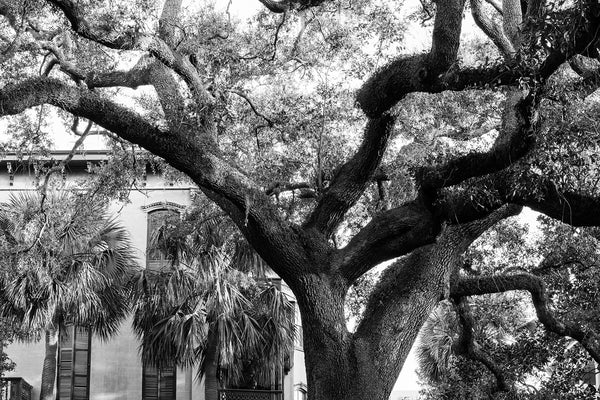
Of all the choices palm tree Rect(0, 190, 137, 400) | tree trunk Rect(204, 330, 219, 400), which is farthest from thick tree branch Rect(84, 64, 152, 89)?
tree trunk Rect(204, 330, 219, 400)

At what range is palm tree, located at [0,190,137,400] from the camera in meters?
19.0

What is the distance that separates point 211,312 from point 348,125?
5787 millimetres

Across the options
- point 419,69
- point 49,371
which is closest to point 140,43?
point 419,69

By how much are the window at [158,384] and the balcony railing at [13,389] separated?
10.2 ft

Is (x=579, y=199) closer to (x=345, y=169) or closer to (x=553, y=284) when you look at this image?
(x=345, y=169)

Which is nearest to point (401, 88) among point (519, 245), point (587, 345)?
point (587, 345)

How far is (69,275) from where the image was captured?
67.3 feet

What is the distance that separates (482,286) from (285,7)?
4.98 metres

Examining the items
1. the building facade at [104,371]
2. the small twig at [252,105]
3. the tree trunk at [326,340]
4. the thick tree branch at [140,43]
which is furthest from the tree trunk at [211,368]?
the tree trunk at [326,340]

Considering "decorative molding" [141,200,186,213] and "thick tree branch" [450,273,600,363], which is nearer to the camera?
"thick tree branch" [450,273,600,363]

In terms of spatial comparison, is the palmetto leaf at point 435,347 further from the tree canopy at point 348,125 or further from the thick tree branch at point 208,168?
the thick tree branch at point 208,168

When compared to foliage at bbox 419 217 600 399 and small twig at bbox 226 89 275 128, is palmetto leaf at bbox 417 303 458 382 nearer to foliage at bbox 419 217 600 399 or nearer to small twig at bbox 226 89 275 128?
foliage at bbox 419 217 600 399

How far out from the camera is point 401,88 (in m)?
11.1

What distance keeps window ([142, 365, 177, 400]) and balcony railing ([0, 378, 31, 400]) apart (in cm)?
311
